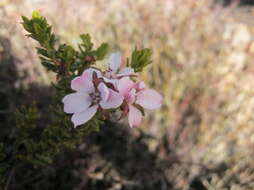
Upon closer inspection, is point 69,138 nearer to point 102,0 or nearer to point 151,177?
point 151,177

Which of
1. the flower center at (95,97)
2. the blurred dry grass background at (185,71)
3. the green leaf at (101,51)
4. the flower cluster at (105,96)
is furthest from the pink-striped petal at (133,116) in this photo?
the blurred dry grass background at (185,71)

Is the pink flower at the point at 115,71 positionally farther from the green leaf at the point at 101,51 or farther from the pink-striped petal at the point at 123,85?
the green leaf at the point at 101,51

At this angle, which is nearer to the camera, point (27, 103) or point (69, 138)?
point (69, 138)

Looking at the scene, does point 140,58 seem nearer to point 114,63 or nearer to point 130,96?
point 114,63

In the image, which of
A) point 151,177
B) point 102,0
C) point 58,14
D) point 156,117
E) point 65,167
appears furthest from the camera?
point 102,0

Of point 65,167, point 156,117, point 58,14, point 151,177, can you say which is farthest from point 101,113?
point 58,14
